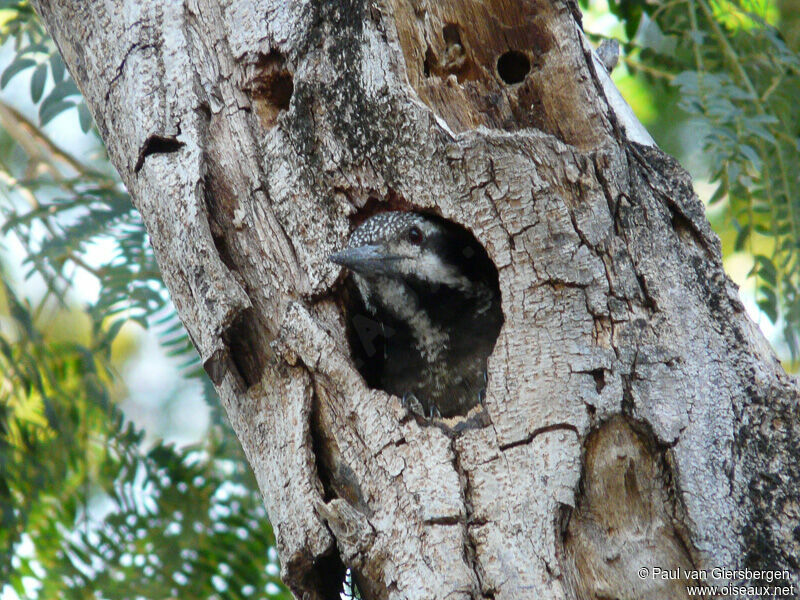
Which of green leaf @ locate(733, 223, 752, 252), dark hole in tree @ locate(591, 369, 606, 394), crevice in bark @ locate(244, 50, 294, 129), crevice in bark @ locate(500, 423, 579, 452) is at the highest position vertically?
crevice in bark @ locate(244, 50, 294, 129)

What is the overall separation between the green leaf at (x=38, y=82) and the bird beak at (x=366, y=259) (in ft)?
5.51

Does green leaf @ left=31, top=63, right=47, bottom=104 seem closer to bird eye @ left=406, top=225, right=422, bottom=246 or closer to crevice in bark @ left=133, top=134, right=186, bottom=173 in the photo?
crevice in bark @ left=133, top=134, right=186, bottom=173

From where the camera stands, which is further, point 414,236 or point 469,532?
point 414,236

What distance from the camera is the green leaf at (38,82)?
11.0ft

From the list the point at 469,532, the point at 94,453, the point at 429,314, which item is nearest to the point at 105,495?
the point at 94,453

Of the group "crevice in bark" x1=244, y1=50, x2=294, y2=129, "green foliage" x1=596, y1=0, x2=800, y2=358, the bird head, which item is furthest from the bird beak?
"green foliage" x1=596, y1=0, x2=800, y2=358

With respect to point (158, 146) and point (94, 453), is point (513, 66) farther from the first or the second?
point (94, 453)

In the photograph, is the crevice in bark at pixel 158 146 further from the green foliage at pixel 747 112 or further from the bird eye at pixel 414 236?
the green foliage at pixel 747 112

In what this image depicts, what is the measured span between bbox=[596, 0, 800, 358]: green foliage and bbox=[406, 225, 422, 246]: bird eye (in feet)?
3.44

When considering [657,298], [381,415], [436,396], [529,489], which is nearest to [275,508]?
[381,415]

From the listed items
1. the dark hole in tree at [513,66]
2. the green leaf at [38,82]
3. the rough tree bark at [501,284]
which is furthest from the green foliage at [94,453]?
the dark hole in tree at [513,66]

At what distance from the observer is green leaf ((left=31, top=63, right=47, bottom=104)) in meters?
3.37

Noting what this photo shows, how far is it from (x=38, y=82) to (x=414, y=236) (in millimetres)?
1697

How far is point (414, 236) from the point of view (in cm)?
292
